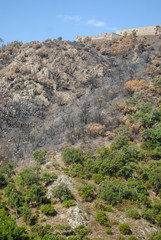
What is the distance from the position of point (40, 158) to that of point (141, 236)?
16.9 meters

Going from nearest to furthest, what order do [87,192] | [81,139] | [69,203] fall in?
[69,203]
[87,192]
[81,139]

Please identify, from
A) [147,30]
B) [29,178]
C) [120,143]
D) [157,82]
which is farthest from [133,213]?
[147,30]

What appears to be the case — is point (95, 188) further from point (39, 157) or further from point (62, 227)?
point (39, 157)

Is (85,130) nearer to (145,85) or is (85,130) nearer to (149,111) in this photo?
(149,111)

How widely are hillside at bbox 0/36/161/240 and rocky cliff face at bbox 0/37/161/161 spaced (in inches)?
9.6

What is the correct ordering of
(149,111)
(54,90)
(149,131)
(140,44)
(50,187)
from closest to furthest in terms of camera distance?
(50,187) < (149,131) < (149,111) < (54,90) < (140,44)

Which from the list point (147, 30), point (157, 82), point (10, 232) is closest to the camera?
point (10, 232)

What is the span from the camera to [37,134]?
40.6 metres

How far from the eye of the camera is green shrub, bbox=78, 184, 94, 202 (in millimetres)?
23469

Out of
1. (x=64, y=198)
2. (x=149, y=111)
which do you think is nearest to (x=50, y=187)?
(x=64, y=198)

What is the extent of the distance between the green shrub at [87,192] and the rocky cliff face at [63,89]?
11633mm

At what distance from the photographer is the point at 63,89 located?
169ft

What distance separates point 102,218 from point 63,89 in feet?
120

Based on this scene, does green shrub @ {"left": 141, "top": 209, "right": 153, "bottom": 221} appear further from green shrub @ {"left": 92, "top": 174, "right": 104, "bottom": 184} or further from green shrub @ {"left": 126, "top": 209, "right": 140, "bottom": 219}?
green shrub @ {"left": 92, "top": 174, "right": 104, "bottom": 184}
